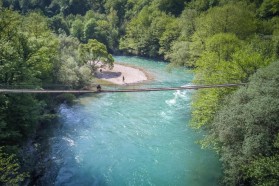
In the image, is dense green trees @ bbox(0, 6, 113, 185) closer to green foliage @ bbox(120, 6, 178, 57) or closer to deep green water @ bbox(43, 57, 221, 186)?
deep green water @ bbox(43, 57, 221, 186)

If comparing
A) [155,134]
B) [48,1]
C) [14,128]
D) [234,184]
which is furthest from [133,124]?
[48,1]

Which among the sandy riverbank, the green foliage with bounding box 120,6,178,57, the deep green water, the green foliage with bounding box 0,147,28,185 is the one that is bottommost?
the deep green water

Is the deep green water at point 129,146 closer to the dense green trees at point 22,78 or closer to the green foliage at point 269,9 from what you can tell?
the dense green trees at point 22,78

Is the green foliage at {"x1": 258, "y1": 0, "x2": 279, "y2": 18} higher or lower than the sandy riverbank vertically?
higher

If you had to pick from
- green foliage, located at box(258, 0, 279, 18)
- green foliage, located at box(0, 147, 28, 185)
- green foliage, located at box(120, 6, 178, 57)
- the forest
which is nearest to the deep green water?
the forest

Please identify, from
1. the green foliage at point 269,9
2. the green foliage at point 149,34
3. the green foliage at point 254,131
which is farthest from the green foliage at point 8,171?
the green foliage at point 269,9

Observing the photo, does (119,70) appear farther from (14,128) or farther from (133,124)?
(14,128)

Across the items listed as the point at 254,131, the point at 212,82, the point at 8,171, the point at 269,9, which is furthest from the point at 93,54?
the point at 254,131
